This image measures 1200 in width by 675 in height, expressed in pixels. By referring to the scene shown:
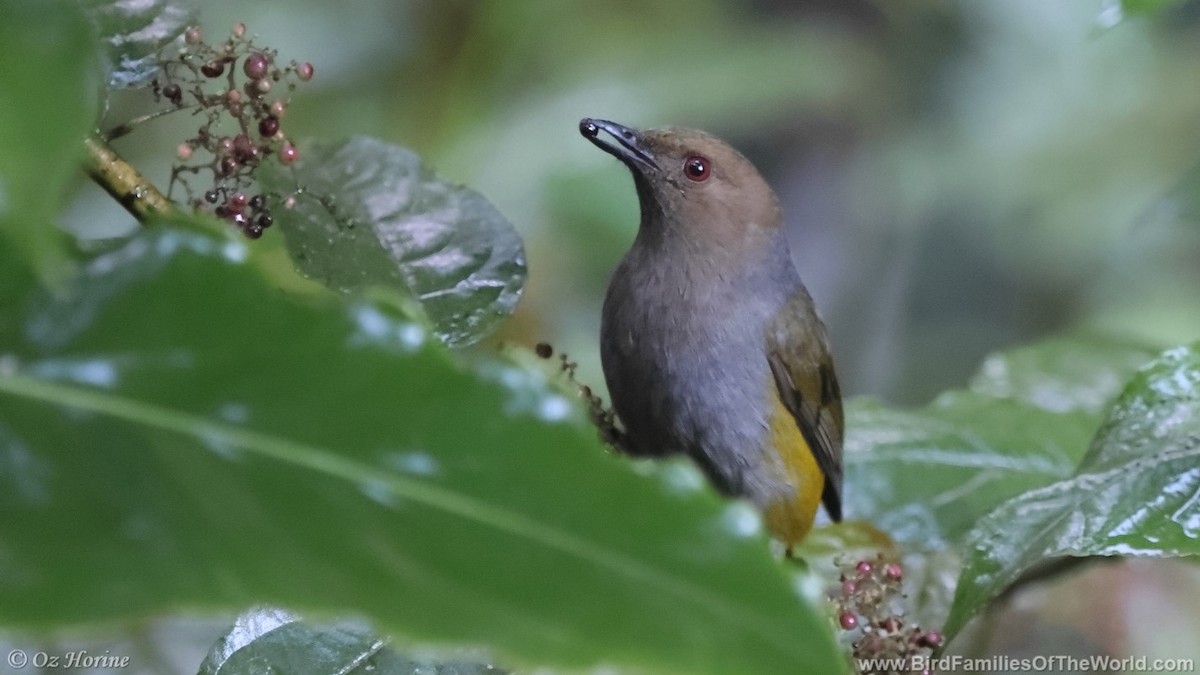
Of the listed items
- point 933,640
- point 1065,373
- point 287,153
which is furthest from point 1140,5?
point 1065,373

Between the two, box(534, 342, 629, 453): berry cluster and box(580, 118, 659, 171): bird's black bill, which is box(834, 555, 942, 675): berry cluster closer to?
box(534, 342, 629, 453): berry cluster

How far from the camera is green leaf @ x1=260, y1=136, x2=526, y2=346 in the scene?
161 cm

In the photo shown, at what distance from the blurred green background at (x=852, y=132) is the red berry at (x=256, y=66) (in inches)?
113

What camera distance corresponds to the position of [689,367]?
2715mm

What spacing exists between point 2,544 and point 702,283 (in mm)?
2118

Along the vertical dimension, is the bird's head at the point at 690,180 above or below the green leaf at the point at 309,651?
above

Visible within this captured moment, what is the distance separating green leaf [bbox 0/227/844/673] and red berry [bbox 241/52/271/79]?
709mm

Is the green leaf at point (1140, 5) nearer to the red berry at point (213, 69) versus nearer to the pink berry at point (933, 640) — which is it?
the pink berry at point (933, 640)

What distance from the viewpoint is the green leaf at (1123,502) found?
5.40 feet

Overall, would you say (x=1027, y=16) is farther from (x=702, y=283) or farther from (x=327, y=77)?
(x=702, y=283)

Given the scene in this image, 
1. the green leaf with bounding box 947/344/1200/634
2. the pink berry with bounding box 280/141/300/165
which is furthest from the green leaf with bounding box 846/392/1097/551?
the pink berry with bounding box 280/141/300/165

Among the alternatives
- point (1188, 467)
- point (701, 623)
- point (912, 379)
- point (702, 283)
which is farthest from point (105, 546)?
point (912, 379)

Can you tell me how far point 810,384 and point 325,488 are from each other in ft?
7.32

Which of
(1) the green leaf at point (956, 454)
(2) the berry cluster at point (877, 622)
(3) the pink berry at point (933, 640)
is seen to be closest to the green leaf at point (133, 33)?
(2) the berry cluster at point (877, 622)
